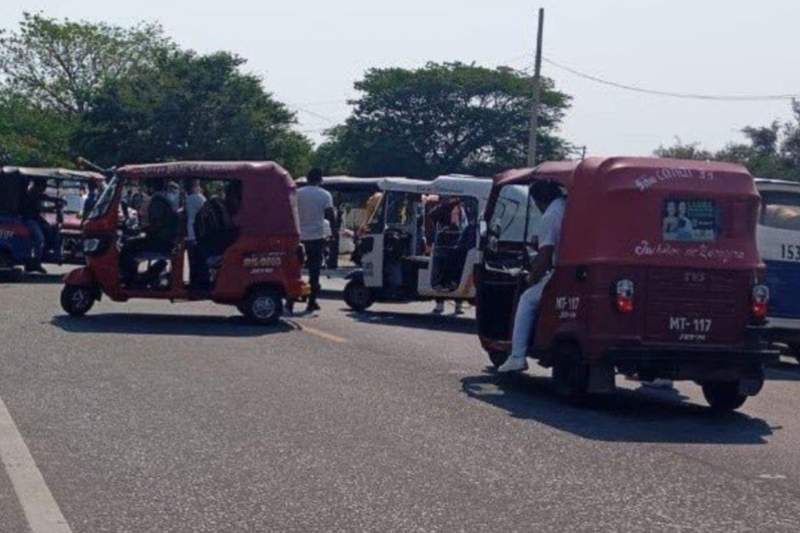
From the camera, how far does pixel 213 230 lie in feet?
67.1

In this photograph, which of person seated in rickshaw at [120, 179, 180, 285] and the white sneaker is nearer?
the white sneaker

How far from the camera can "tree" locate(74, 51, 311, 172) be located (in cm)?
5888

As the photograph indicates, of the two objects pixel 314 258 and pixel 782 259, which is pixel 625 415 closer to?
pixel 782 259

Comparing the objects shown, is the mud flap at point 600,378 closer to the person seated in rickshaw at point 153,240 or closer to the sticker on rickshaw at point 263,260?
the sticker on rickshaw at point 263,260

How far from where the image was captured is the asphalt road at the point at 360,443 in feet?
29.8

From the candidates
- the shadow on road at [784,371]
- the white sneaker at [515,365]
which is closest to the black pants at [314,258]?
the shadow on road at [784,371]

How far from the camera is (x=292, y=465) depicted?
10422mm

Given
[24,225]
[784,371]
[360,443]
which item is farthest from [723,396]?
[24,225]

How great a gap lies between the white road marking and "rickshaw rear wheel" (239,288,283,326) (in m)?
8.39

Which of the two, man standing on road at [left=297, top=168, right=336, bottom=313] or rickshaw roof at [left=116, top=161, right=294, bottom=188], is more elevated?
rickshaw roof at [left=116, top=161, right=294, bottom=188]

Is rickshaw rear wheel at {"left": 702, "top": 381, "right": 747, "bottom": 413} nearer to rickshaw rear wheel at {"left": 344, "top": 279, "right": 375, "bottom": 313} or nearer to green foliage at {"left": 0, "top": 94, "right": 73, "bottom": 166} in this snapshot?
rickshaw rear wheel at {"left": 344, "top": 279, "right": 375, "bottom": 313}

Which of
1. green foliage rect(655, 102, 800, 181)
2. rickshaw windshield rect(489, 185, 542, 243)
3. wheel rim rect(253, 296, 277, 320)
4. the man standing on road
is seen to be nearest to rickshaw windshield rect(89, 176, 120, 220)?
wheel rim rect(253, 296, 277, 320)

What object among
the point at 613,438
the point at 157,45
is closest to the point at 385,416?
the point at 613,438

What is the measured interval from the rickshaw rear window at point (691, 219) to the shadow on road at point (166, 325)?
22.6 feet
